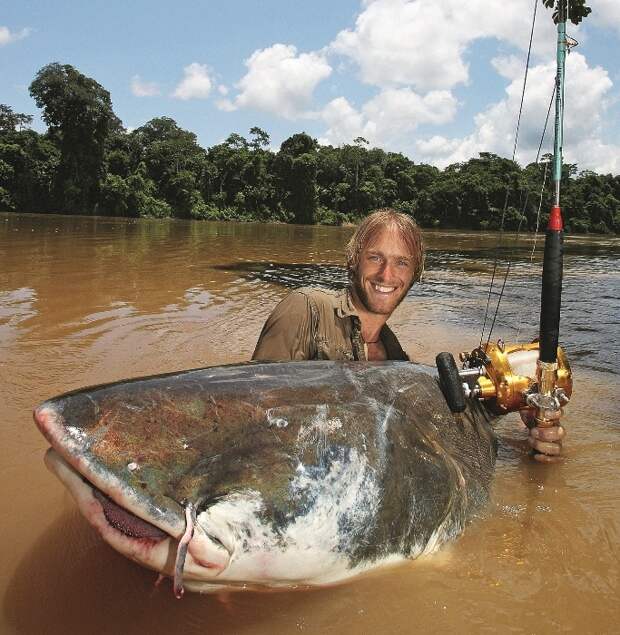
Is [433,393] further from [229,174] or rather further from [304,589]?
[229,174]

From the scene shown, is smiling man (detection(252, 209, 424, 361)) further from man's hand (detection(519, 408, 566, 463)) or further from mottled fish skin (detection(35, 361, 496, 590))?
man's hand (detection(519, 408, 566, 463))

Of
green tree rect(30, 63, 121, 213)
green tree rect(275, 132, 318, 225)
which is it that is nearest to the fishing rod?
green tree rect(30, 63, 121, 213)

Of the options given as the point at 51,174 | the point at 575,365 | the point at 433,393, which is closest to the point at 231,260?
the point at 575,365

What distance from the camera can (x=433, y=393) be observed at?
229 centimetres

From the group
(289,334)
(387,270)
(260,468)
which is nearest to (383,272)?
(387,270)

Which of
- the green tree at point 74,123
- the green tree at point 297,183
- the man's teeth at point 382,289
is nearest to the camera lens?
the man's teeth at point 382,289

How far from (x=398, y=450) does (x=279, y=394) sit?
46 cm

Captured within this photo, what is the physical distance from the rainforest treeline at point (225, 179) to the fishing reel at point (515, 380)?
37123 mm

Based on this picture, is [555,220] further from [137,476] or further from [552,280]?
[137,476]

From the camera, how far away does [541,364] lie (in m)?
2.56

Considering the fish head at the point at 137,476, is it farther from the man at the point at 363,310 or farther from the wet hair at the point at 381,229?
the wet hair at the point at 381,229

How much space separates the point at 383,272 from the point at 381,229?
0.24 m

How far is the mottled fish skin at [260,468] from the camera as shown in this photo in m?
1.48

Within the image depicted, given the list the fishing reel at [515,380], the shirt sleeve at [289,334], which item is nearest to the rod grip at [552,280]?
the fishing reel at [515,380]
